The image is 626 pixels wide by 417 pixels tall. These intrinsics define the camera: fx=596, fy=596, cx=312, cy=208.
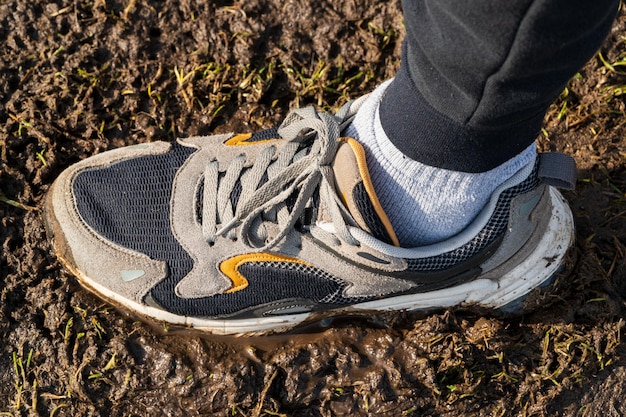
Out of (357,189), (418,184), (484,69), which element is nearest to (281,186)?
(357,189)

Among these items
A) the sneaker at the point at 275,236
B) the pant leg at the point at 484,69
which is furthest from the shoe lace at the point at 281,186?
the pant leg at the point at 484,69

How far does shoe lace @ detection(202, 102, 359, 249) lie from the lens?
1.73 metres

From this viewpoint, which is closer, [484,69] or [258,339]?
[484,69]

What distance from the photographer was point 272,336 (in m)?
2.20

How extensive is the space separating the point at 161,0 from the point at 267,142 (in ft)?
3.47

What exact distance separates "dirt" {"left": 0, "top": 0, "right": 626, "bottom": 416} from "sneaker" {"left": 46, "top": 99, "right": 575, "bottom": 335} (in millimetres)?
144

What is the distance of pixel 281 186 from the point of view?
180 centimetres

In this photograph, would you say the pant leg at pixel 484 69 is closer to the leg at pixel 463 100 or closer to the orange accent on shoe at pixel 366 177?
the leg at pixel 463 100

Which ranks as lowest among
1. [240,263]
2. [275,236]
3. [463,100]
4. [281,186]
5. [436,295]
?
[436,295]

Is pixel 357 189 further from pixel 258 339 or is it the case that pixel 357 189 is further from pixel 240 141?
pixel 258 339

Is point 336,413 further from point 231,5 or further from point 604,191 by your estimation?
point 231,5

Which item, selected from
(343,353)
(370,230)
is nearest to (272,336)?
(343,353)

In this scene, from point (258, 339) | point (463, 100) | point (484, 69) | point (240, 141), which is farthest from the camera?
point (258, 339)

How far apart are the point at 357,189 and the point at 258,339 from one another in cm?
82
